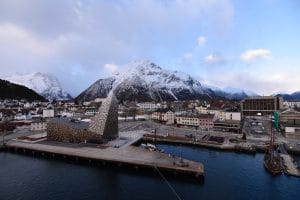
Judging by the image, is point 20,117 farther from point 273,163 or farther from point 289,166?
point 289,166

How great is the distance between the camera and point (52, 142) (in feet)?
162

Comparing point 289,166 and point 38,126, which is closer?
point 289,166

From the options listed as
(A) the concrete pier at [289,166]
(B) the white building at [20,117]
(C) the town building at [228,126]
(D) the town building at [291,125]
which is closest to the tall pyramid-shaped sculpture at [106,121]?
(C) the town building at [228,126]

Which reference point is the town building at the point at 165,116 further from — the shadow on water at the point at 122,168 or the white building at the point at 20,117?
the white building at the point at 20,117

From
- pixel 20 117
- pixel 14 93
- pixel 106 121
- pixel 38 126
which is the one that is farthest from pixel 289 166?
pixel 14 93

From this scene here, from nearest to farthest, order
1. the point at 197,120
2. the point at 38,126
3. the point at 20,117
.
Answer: the point at 38,126
the point at 197,120
the point at 20,117

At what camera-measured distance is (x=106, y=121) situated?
48.5m

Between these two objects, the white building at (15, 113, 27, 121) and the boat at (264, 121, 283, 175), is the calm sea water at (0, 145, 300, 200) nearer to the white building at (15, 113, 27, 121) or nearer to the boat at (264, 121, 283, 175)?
the boat at (264, 121, 283, 175)

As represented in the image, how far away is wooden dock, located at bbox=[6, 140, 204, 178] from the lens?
3444 centimetres

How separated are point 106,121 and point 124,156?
11053 mm

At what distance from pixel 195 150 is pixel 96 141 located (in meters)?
18.0

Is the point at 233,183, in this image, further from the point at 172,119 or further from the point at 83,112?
the point at 83,112

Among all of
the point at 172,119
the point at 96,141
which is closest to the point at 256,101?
the point at 172,119

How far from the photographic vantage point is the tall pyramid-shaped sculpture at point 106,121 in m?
48.3
